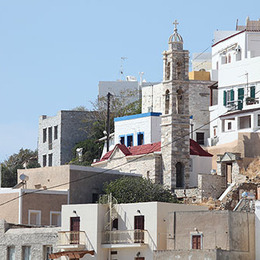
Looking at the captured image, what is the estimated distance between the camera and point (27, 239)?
60219 millimetres

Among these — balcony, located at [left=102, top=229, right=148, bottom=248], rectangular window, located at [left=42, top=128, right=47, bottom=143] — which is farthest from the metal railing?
rectangular window, located at [left=42, top=128, right=47, bottom=143]

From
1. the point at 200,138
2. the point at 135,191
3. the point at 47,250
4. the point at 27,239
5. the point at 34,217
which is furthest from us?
the point at 200,138

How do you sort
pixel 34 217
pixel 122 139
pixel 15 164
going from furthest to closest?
1. pixel 15 164
2. pixel 122 139
3. pixel 34 217

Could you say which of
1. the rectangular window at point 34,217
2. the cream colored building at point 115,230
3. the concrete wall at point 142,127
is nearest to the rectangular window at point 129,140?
the concrete wall at point 142,127

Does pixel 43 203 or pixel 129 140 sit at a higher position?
pixel 129 140

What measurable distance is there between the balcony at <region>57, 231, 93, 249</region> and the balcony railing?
0.96 meters

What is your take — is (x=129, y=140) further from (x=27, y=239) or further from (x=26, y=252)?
(x=27, y=239)

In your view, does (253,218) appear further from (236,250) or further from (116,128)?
(116,128)

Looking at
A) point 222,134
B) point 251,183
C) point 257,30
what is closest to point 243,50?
point 257,30

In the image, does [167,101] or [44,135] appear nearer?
[167,101]

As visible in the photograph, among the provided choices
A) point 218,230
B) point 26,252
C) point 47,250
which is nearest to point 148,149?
point 26,252

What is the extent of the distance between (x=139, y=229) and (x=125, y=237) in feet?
3.35

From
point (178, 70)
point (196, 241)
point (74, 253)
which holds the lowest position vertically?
point (74, 253)

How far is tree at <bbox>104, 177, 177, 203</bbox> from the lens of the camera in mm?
69188
